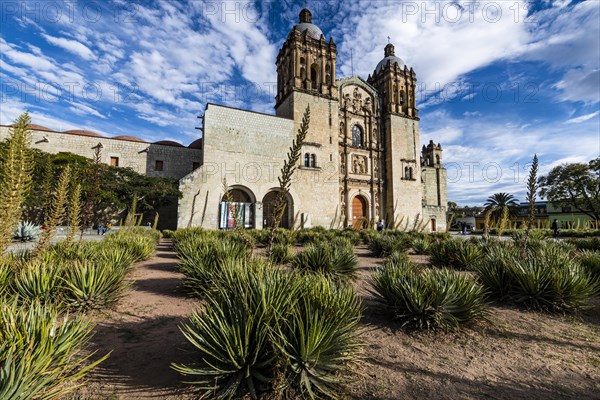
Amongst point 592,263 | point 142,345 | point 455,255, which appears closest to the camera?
point 142,345

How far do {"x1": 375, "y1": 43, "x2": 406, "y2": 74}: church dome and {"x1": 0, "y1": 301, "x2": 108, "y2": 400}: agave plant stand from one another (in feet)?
101

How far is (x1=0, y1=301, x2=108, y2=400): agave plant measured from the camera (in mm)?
1566

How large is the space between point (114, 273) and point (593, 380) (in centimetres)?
568

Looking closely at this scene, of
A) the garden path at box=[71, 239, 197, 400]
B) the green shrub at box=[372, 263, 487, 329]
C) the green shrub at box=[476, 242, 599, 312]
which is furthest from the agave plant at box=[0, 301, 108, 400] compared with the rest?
the green shrub at box=[476, 242, 599, 312]

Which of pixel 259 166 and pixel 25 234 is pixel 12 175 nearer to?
pixel 25 234

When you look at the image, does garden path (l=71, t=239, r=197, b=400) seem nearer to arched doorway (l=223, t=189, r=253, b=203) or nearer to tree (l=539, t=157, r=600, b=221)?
arched doorway (l=223, t=189, r=253, b=203)

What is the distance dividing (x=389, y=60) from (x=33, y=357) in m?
32.3

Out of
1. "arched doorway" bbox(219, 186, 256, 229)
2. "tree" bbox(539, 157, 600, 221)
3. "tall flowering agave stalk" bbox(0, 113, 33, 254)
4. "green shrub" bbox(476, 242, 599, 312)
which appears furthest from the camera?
"tree" bbox(539, 157, 600, 221)

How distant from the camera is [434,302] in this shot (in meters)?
3.44

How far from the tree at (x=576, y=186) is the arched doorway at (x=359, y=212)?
1998 centimetres

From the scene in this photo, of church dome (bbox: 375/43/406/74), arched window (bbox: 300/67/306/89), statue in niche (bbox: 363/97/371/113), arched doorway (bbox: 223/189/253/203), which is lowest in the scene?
arched doorway (bbox: 223/189/253/203)

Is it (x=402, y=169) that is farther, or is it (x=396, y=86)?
(x=396, y=86)

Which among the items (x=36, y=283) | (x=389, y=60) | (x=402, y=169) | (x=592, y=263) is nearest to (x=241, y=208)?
(x=402, y=169)

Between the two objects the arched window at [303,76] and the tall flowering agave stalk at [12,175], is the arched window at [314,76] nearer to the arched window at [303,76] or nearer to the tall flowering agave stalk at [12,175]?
the arched window at [303,76]
